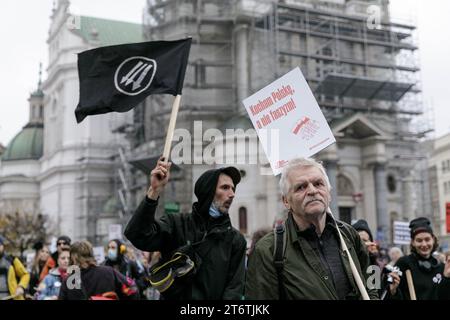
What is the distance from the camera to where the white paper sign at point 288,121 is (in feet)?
17.7

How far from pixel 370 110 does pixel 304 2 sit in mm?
10390

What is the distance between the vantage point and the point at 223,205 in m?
4.99

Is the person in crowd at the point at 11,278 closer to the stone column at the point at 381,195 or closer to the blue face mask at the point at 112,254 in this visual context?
the blue face mask at the point at 112,254

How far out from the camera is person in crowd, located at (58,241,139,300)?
6965mm

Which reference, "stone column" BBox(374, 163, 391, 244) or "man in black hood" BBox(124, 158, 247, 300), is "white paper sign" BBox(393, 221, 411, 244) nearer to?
"man in black hood" BBox(124, 158, 247, 300)

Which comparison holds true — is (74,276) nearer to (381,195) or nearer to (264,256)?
(264,256)

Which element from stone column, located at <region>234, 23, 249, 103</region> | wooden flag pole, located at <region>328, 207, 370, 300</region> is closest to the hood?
wooden flag pole, located at <region>328, 207, 370, 300</region>

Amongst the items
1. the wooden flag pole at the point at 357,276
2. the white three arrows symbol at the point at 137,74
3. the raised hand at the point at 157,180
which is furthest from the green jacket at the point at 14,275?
the wooden flag pole at the point at 357,276

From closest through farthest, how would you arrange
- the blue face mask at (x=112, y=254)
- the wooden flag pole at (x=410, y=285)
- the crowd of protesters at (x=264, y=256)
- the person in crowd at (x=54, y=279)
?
the crowd of protesters at (x=264, y=256) < the wooden flag pole at (x=410, y=285) < the person in crowd at (x=54, y=279) < the blue face mask at (x=112, y=254)

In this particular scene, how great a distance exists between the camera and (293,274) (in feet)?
12.6

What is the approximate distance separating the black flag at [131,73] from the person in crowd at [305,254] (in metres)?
2.07

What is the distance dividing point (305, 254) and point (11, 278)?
19.9ft

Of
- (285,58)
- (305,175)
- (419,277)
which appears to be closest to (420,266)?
(419,277)
